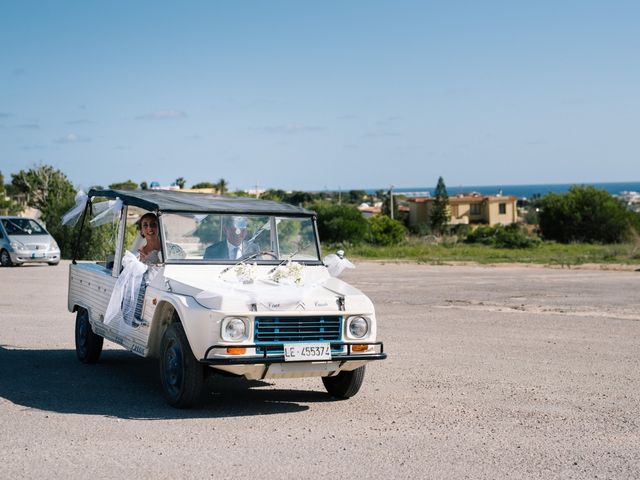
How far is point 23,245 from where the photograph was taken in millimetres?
30594

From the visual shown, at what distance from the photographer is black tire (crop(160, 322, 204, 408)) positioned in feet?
26.3

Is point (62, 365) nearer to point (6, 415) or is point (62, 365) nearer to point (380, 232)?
point (6, 415)

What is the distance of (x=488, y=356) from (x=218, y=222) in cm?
444

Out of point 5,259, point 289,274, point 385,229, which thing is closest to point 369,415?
point 289,274

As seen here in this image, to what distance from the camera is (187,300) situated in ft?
26.9

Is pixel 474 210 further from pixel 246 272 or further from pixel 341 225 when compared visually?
pixel 246 272

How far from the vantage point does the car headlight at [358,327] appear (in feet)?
27.1

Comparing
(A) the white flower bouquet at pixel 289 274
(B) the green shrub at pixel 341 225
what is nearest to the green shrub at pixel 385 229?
(B) the green shrub at pixel 341 225

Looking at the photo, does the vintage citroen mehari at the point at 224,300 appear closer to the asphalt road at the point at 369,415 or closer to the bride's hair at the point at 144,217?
the bride's hair at the point at 144,217

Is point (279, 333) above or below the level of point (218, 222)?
below

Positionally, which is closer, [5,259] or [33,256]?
[33,256]

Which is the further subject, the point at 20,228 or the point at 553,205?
the point at 553,205

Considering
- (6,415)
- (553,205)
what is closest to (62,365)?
(6,415)

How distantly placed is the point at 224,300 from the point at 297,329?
698 mm
